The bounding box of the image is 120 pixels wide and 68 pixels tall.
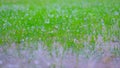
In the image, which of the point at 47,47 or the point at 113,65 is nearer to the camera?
the point at 113,65

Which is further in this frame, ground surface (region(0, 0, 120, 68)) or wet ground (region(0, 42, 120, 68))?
ground surface (region(0, 0, 120, 68))

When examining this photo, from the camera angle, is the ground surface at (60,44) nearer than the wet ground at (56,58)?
No

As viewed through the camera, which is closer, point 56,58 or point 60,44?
point 56,58

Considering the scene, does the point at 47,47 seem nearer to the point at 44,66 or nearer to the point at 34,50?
the point at 34,50

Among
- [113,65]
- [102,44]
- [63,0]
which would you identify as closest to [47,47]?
[102,44]

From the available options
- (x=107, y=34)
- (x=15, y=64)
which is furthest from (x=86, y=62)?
(x=107, y=34)

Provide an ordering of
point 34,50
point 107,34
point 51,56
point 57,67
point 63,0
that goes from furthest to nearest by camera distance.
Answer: point 63,0
point 107,34
point 34,50
point 51,56
point 57,67

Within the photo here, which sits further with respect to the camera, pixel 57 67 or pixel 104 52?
pixel 104 52

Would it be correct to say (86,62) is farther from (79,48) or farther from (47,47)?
(47,47)

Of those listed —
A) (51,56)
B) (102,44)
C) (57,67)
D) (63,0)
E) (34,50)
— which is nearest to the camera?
(57,67)
